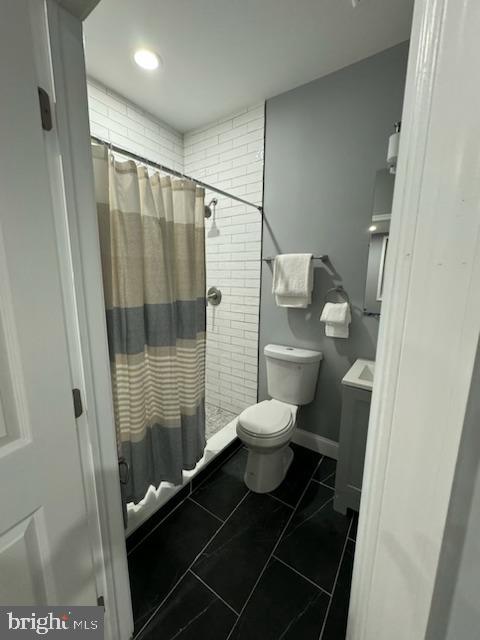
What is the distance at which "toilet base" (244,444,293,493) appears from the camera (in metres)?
1.58

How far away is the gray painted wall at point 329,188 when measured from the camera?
150 centimetres

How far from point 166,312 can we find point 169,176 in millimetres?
661

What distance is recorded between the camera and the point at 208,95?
5.82 feet

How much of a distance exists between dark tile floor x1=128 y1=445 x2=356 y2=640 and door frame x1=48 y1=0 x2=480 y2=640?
29.3 inches

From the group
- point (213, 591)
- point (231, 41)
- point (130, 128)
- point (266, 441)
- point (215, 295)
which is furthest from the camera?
point (215, 295)

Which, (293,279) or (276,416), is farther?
(293,279)

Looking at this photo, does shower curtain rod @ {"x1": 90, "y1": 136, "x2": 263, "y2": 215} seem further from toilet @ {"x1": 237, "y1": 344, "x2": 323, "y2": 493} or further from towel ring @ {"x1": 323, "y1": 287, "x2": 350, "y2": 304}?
toilet @ {"x1": 237, "y1": 344, "x2": 323, "y2": 493}

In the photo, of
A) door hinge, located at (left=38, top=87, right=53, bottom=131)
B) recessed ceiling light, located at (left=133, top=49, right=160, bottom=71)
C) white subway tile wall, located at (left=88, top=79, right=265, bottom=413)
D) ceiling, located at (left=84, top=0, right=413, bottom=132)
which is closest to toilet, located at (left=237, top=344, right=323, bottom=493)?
white subway tile wall, located at (left=88, top=79, right=265, bottom=413)

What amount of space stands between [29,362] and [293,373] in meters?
1.51

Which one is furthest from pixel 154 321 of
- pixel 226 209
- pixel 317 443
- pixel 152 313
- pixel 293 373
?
pixel 317 443

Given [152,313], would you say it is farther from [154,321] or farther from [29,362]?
[29,362]

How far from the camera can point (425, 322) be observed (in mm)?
351

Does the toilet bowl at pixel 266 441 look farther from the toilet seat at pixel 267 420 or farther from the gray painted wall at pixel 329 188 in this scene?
the gray painted wall at pixel 329 188

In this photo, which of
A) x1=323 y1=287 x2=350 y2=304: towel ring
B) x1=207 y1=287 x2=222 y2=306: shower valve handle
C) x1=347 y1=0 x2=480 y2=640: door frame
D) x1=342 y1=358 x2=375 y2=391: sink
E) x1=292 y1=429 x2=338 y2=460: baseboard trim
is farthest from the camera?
x1=207 y1=287 x2=222 y2=306: shower valve handle
